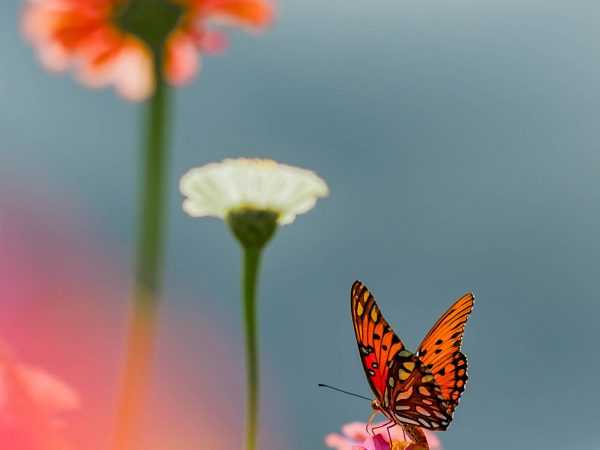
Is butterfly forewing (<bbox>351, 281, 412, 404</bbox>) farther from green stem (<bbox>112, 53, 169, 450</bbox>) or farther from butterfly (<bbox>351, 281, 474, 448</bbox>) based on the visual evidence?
green stem (<bbox>112, 53, 169, 450</bbox>)

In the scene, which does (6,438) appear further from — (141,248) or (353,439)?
(353,439)

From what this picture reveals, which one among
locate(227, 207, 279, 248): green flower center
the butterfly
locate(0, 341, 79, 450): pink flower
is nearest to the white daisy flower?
locate(227, 207, 279, 248): green flower center

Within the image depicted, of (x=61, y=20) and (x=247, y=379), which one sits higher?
(x=61, y=20)

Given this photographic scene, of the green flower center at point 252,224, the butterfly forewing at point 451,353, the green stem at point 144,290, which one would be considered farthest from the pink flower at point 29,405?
the butterfly forewing at point 451,353

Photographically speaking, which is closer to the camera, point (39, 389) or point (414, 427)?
point (39, 389)

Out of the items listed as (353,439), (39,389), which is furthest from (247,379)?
(39,389)

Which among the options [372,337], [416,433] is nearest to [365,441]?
[416,433]

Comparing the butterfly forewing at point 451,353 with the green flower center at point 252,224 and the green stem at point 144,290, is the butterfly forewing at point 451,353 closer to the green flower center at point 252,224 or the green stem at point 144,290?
the green flower center at point 252,224
